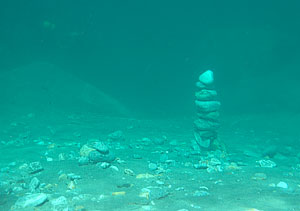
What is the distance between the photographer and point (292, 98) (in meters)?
20.1

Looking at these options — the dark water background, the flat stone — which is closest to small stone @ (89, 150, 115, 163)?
the flat stone

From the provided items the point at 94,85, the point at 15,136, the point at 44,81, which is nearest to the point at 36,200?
the point at 15,136

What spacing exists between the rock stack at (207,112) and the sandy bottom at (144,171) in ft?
2.84

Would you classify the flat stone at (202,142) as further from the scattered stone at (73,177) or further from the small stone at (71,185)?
the small stone at (71,185)

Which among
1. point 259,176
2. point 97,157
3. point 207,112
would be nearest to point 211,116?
point 207,112

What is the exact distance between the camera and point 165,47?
1900 centimetres

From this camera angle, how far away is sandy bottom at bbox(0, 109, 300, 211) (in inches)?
181

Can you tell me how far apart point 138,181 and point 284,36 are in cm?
1768

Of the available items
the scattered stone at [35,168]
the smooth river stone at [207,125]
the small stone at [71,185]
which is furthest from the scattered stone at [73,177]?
the smooth river stone at [207,125]

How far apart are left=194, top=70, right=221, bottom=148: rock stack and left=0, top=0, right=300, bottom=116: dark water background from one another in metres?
8.58

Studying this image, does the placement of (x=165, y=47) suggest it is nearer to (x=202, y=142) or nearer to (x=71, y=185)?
(x=202, y=142)

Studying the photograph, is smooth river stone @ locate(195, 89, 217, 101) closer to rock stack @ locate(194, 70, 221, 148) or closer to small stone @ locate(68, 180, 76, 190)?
rock stack @ locate(194, 70, 221, 148)

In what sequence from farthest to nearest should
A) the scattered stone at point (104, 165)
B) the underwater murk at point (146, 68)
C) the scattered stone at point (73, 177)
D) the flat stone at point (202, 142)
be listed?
the underwater murk at point (146, 68), the flat stone at point (202, 142), the scattered stone at point (104, 165), the scattered stone at point (73, 177)

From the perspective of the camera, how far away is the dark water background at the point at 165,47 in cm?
1817
